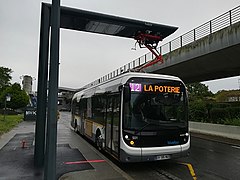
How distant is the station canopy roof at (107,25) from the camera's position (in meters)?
8.25

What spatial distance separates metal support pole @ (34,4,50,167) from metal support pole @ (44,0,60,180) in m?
3.10

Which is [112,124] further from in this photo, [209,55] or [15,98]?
[15,98]

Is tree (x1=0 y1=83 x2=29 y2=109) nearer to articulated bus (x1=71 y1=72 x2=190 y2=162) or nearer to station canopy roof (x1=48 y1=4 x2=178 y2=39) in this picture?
station canopy roof (x1=48 y1=4 x2=178 y2=39)

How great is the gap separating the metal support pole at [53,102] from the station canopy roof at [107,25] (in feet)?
12.1

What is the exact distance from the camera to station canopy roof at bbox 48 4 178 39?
825cm

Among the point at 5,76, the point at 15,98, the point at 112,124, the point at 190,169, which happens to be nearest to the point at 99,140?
the point at 112,124

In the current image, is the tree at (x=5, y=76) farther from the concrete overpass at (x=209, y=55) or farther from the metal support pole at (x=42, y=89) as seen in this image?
the metal support pole at (x=42, y=89)

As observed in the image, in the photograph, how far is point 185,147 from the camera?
7.34 metres

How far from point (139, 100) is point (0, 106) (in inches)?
1733

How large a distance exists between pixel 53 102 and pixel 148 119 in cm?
342

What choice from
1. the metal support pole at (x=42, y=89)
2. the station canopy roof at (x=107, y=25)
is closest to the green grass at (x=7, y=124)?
the metal support pole at (x=42, y=89)

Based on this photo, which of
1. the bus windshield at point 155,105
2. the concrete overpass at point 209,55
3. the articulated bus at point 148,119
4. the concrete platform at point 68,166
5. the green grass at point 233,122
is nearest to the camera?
the concrete platform at point 68,166

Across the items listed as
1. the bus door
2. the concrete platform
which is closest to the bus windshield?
the bus door

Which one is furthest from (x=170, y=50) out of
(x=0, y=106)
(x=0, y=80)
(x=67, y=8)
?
(x=0, y=80)
